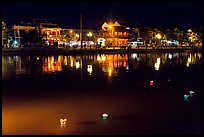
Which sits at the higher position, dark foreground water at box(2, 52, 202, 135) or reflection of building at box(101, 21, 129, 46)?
reflection of building at box(101, 21, 129, 46)

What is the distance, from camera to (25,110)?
8406 mm

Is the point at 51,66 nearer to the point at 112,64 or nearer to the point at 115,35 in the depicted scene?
the point at 112,64

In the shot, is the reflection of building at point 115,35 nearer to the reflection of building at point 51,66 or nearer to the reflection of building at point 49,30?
the reflection of building at point 49,30

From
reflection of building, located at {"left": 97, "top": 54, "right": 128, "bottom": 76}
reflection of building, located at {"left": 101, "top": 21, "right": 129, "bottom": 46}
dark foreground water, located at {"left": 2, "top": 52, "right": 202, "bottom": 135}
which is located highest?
reflection of building, located at {"left": 101, "top": 21, "right": 129, "bottom": 46}

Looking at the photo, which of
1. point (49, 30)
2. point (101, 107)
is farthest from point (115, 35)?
point (101, 107)

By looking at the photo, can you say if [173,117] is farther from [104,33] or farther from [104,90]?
[104,33]

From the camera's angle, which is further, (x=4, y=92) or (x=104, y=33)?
(x=104, y=33)

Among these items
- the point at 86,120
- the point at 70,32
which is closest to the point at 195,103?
the point at 86,120

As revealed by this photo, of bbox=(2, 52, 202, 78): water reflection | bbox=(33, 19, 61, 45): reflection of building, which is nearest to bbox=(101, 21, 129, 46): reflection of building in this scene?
bbox=(33, 19, 61, 45): reflection of building

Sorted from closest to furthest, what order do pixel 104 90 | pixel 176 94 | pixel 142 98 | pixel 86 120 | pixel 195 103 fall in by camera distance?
pixel 86 120 → pixel 195 103 → pixel 142 98 → pixel 176 94 → pixel 104 90

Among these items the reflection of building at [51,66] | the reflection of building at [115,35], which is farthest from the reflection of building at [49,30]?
the reflection of building at [51,66]

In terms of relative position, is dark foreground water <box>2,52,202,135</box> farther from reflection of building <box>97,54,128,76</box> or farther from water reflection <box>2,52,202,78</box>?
reflection of building <box>97,54,128,76</box>

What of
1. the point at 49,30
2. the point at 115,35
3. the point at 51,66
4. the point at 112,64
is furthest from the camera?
the point at 115,35

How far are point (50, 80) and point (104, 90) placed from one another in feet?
13.0
